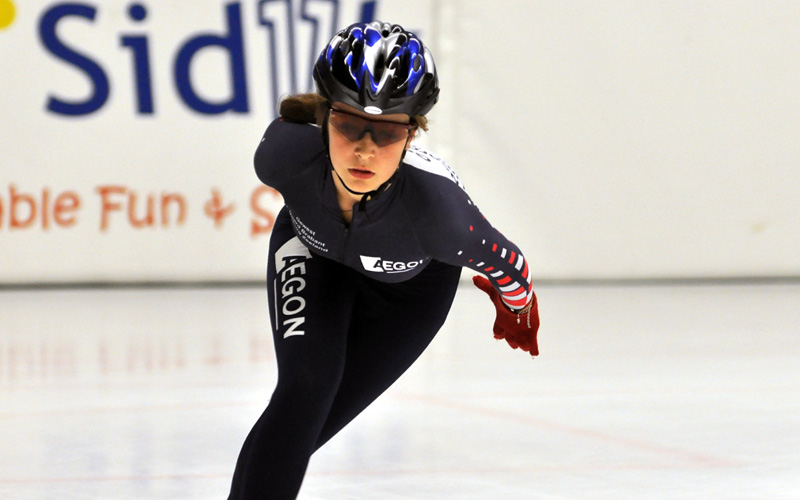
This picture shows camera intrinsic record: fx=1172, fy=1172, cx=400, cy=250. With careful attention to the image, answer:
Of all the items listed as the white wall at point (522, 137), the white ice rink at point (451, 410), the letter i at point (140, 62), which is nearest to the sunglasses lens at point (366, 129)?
the white ice rink at point (451, 410)

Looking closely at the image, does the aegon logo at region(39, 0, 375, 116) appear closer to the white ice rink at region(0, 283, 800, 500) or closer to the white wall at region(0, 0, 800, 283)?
the white wall at region(0, 0, 800, 283)

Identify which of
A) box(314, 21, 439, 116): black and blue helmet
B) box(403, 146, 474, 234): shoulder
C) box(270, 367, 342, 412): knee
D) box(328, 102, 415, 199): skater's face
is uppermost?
box(314, 21, 439, 116): black and blue helmet

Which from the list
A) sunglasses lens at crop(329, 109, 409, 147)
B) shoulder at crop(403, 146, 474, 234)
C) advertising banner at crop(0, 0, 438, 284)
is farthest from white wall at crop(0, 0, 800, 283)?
sunglasses lens at crop(329, 109, 409, 147)

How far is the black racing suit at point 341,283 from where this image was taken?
217 centimetres

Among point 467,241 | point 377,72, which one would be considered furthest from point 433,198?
point 377,72

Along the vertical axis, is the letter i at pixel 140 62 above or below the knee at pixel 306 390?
below

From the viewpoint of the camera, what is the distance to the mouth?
221cm

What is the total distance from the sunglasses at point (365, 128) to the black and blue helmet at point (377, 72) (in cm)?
2

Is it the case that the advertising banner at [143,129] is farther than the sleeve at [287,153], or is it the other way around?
the advertising banner at [143,129]

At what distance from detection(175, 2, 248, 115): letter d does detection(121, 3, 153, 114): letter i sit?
20cm

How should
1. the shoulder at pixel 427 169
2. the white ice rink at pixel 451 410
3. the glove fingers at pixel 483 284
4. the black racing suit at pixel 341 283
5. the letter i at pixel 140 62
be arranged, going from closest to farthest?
the black racing suit at pixel 341 283
the shoulder at pixel 427 169
the glove fingers at pixel 483 284
the white ice rink at pixel 451 410
the letter i at pixel 140 62

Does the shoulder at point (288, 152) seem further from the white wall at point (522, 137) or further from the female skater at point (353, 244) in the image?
the white wall at point (522, 137)

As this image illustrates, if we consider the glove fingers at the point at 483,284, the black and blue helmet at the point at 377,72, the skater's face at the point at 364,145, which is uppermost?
the black and blue helmet at the point at 377,72

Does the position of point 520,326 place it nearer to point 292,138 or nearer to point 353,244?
point 353,244
